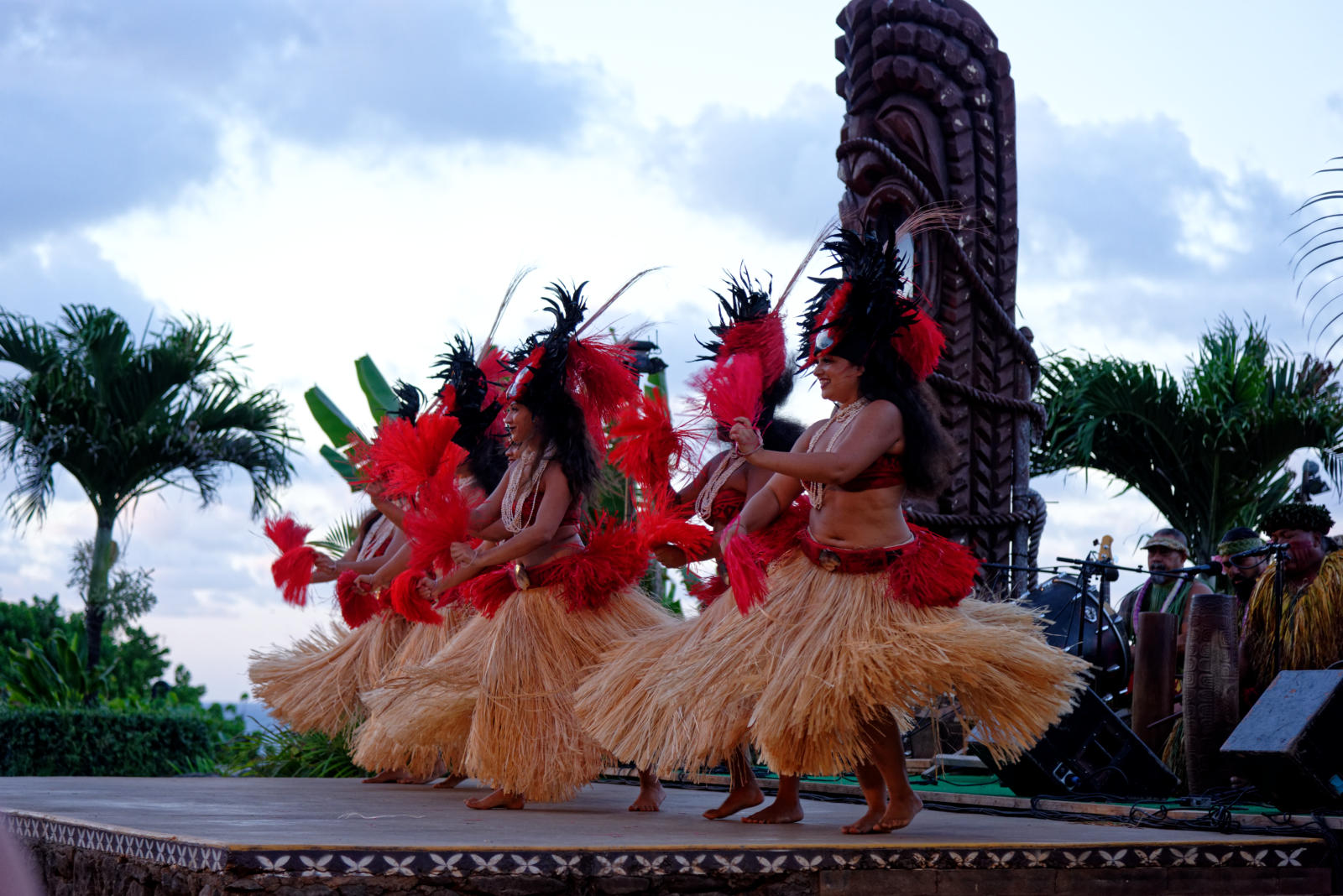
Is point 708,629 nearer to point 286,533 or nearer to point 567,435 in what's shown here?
point 567,435

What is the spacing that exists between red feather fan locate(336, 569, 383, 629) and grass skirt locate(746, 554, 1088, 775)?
261 cm

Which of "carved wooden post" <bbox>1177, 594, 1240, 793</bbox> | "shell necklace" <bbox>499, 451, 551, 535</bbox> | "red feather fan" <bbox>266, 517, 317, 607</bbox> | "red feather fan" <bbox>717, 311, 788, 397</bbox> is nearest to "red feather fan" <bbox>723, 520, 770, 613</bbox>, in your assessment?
"red feather fan" <bbox>717, 311, 788, 397</bbox>

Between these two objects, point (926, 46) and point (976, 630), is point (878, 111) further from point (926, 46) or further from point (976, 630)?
point (976, 630)

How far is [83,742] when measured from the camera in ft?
29.5

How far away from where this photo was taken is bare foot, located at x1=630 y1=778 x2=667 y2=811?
4293mm

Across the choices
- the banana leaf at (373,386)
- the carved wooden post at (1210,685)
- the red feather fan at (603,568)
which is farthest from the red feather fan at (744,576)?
the banana leaf at (373,386)

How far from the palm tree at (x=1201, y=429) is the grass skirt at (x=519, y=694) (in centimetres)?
861

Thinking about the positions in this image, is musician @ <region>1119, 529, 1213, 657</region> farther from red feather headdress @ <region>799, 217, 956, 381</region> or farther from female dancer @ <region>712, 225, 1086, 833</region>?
red feather headdress @ <region>799, 217, 956, 381</region>

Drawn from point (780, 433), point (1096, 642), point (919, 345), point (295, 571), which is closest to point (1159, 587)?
point (1096, 642)

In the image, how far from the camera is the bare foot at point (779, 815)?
12.3 feet

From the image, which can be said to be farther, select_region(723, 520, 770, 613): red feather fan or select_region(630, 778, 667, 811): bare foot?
select_region(630, 778, 667, 811): bare foot

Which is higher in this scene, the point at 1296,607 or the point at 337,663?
the point at 1296,607

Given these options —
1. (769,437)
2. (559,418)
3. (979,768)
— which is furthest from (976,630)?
(979,768)

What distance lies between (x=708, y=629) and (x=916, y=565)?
623mm
